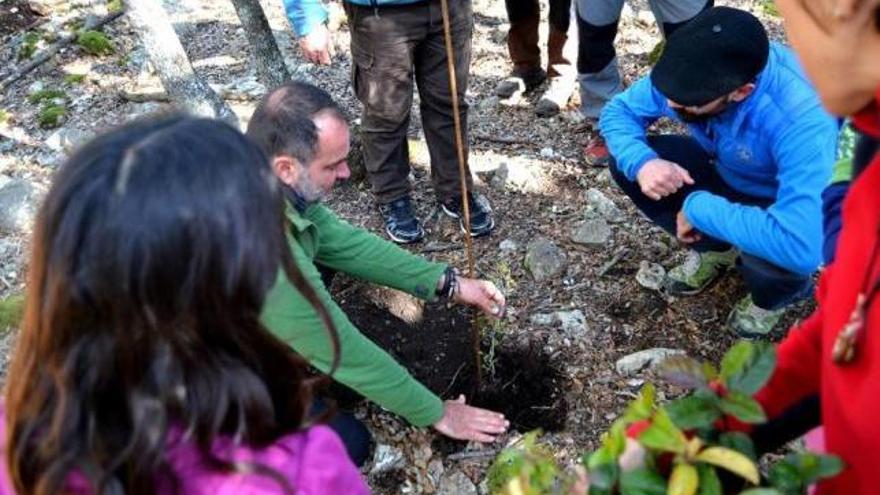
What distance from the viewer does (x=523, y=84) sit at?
5121mm

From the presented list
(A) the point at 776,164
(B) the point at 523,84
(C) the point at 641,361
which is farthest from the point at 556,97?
(C) the point at 641,361

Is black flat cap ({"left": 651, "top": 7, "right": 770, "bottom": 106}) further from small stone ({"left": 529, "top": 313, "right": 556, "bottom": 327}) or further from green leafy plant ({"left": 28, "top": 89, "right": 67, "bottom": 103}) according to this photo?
green leafy plant ({"left": 28, "top": 89, "right": 67, "bottom": 103})

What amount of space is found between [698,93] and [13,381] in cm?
235

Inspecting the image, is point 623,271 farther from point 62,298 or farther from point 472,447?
point 62,298

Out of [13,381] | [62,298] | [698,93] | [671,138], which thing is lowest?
[671,138]

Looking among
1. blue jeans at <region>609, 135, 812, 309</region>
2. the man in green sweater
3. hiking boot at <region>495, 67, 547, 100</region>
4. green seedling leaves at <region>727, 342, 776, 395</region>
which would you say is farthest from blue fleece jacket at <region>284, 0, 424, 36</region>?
green seedling leaves at <region>727, 342, 776, 395</region>

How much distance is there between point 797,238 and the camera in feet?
9.16

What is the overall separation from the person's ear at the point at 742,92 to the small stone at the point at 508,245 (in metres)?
1.42

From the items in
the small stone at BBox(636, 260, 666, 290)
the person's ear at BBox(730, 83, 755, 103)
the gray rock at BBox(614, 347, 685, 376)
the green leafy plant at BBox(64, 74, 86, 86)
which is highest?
the person's ear at BBox(730, 83, 755, 103)

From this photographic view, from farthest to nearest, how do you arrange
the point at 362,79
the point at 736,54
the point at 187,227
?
the point at 362,79 < the point at 736,54 < the point at 187,227

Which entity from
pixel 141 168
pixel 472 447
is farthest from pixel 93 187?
pixel 472 447

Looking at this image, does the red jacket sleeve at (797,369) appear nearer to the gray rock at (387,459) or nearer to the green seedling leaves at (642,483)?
the green seedling leaves at (642,483)

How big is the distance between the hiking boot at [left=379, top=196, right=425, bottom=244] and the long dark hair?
278cm

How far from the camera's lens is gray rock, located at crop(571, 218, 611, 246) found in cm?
391
